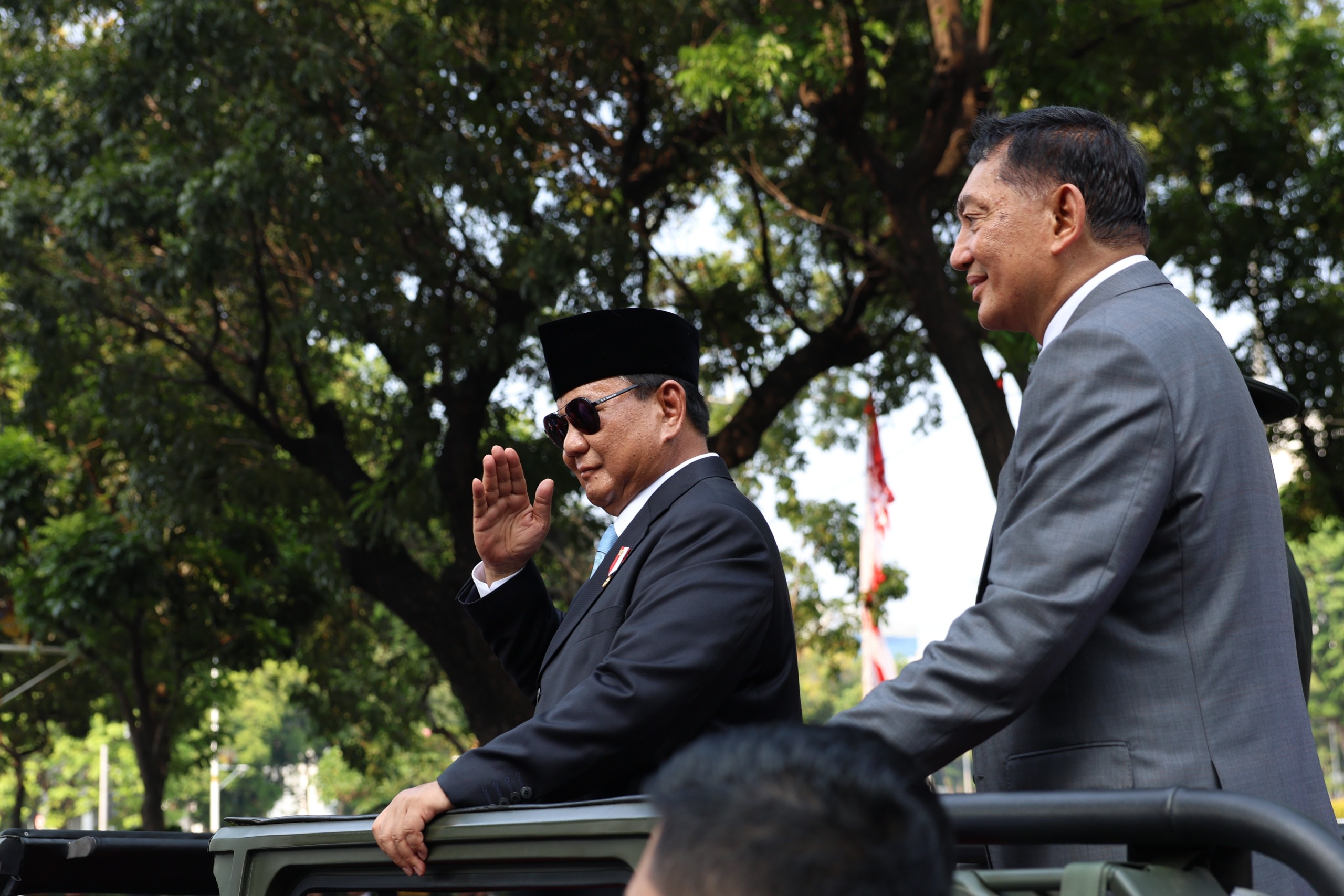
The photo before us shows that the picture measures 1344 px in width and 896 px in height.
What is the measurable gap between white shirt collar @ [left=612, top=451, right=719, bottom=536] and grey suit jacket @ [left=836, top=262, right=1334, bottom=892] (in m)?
0.91

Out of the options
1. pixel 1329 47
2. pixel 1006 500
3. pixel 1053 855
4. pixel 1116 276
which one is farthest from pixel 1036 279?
pixel 1329 47

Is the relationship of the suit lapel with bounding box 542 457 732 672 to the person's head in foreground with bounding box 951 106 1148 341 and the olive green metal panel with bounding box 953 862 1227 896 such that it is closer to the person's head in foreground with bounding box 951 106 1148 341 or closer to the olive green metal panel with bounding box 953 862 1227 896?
the person's head in foreground with bounding box 951 106 1148 341

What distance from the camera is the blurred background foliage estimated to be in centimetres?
893

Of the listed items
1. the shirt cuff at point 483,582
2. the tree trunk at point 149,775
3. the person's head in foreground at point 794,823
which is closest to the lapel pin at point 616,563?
the shirt cuff at point 483,582

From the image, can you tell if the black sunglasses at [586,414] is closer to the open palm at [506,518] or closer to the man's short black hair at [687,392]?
the man's short black hair at [687,392]

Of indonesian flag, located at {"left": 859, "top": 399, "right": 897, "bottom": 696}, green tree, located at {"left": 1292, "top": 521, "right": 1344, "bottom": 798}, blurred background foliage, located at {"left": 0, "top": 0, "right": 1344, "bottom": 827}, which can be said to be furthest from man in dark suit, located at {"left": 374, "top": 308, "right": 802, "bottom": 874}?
green tree, located at {"left": 1292, "top": 521, "right": 1344, "bottom": 798}

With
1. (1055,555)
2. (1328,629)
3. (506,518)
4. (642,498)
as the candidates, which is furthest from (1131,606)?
(1328,629)

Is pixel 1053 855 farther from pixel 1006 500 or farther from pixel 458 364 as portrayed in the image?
pixel 458 364

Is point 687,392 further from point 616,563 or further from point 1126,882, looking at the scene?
point 1126,882

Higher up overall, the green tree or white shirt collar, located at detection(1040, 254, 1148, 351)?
white shirt collar, located at detection(1040, 254, 1148, 351)

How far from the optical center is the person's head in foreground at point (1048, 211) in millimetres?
1935

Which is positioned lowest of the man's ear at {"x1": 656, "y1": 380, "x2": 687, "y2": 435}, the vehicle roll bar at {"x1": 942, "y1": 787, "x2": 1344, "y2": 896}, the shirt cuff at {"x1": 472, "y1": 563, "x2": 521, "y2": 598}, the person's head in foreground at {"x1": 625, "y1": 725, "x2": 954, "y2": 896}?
the vehicle roll bar at {"x1": 942, "y1": 787, "x2": 1344, "y2": 896}

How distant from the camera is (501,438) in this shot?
10.0 metres

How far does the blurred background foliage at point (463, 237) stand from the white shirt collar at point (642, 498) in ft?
16.5
